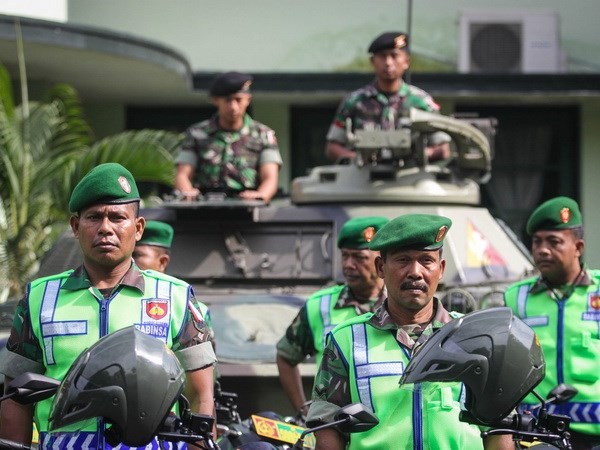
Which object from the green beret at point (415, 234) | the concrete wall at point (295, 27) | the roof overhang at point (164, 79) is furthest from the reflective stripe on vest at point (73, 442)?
the concrete wall at point (295, 27)

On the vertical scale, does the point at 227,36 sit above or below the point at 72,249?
above

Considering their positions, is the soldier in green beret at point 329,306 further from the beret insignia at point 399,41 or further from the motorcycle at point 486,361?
the motorcycle at point 486,361

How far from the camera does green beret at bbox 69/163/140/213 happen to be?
464 cm

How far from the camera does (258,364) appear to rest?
24.1 feet

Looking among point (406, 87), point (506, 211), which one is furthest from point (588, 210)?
point (406, 87)

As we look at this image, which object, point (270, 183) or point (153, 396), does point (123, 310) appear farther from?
point (270, 183)

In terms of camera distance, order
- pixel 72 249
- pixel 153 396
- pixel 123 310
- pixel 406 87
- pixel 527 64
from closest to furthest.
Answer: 1. pixel 153 396
2. pixel 123 310
3. pixel 72 249
4. pixel 406 87
5. pixel 527 64

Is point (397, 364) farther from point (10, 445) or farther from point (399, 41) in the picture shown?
point (399, 41)

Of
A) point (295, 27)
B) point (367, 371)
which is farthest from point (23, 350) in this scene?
point (295, 27)

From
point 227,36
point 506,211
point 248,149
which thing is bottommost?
point 506,211

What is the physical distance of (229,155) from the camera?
8.93 metres

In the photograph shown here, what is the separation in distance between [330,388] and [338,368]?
7cm

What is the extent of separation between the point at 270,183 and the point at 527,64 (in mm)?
9667

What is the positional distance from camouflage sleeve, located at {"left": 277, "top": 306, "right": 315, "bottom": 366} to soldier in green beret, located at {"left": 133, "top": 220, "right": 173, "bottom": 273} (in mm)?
792
